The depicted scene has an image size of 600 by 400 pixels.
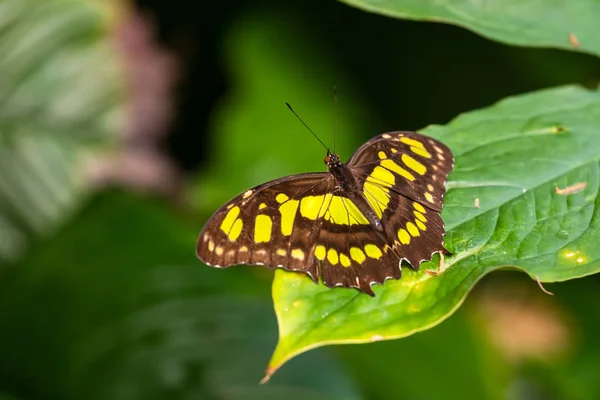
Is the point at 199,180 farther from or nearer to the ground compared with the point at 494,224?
nearer to the ground

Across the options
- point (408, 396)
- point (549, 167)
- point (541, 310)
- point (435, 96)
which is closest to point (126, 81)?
point (435, 96)

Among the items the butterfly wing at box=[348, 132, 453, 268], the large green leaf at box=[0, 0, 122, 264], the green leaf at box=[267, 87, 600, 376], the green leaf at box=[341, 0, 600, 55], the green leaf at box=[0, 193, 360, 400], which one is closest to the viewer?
the green leaf at box=[267, 87, 600, 376]

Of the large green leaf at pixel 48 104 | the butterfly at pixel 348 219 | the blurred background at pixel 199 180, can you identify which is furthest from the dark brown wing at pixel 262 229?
the large green leaf at pixel 48 104

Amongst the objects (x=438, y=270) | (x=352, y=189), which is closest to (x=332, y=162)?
(x=352, y=189)

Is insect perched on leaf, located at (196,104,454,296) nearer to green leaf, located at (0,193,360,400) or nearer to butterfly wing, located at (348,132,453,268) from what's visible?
butterfly wing, located at (348,132,453,268)

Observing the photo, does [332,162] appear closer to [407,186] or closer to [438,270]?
[407,186]

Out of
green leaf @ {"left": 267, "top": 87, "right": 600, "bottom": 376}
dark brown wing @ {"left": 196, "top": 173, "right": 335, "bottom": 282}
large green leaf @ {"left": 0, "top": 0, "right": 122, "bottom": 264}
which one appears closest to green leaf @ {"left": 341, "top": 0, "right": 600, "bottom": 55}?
green leaf @ {"left": 267, "top": 87, "right": 600, "bottom": 376}
